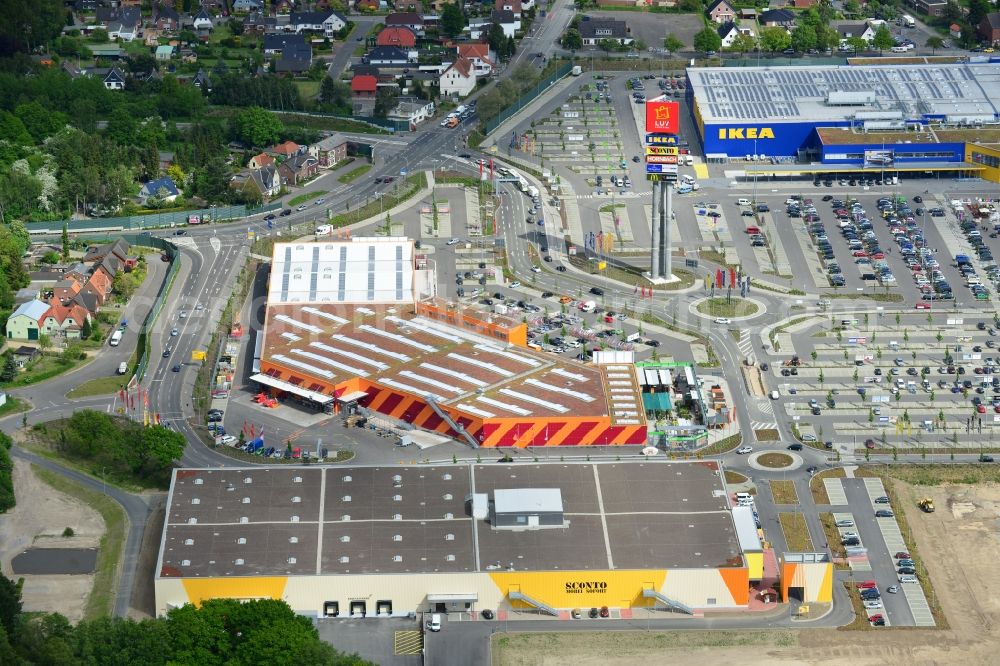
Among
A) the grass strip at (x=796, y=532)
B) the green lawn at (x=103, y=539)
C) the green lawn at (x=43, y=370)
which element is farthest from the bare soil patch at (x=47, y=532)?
the grass strip at (x=796, y=532)

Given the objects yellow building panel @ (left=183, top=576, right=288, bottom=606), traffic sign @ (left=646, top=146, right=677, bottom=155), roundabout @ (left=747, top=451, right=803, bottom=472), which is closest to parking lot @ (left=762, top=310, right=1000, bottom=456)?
roundabout @ (left=747, top=451, right=803, bottom=472)

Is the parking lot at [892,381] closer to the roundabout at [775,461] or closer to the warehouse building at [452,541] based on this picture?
the roundabout at [775,461]

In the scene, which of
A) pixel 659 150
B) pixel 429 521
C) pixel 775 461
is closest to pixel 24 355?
pixel 429 521

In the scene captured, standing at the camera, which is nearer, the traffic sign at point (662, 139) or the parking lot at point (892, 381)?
the parking lot at point (892, 381)

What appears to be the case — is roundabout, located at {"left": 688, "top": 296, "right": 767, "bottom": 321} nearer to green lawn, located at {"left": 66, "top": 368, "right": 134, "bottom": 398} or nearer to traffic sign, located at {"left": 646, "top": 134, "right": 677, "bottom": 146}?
traffic sign, located at {"left": 646, "top": 134, "right": 677, "bottom": 146}

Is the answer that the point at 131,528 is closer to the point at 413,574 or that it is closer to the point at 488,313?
the point at 413,574

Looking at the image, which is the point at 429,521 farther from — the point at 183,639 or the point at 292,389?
Answer: the point at 292,389

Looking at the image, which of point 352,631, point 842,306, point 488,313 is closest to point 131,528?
point 352,631

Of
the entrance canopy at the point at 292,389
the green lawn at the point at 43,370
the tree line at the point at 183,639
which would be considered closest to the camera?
the tree line at the point at 183,639
